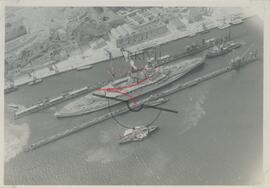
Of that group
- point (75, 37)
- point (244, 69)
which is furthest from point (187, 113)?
point (75, 37)

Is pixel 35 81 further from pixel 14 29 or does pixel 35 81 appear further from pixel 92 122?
pixel 92 122

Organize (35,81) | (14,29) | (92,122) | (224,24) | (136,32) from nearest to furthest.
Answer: (92,122), (14,29), (35,81), (136,32), (224,24)

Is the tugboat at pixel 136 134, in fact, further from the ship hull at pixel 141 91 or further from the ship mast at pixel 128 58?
the ship mast at pixel 128 58

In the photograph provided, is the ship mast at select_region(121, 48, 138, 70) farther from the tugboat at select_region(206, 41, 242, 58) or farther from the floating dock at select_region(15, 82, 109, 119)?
the tugboat at select_region(206, 41, 242, 58)

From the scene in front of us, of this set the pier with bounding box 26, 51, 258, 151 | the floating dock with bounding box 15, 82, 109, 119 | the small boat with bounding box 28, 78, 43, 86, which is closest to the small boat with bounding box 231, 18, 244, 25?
the pier with bounding box 26, 51, 258, 151

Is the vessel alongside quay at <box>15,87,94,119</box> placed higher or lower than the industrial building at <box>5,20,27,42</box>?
lower

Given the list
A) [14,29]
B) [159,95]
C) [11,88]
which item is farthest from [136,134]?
[14,29]
